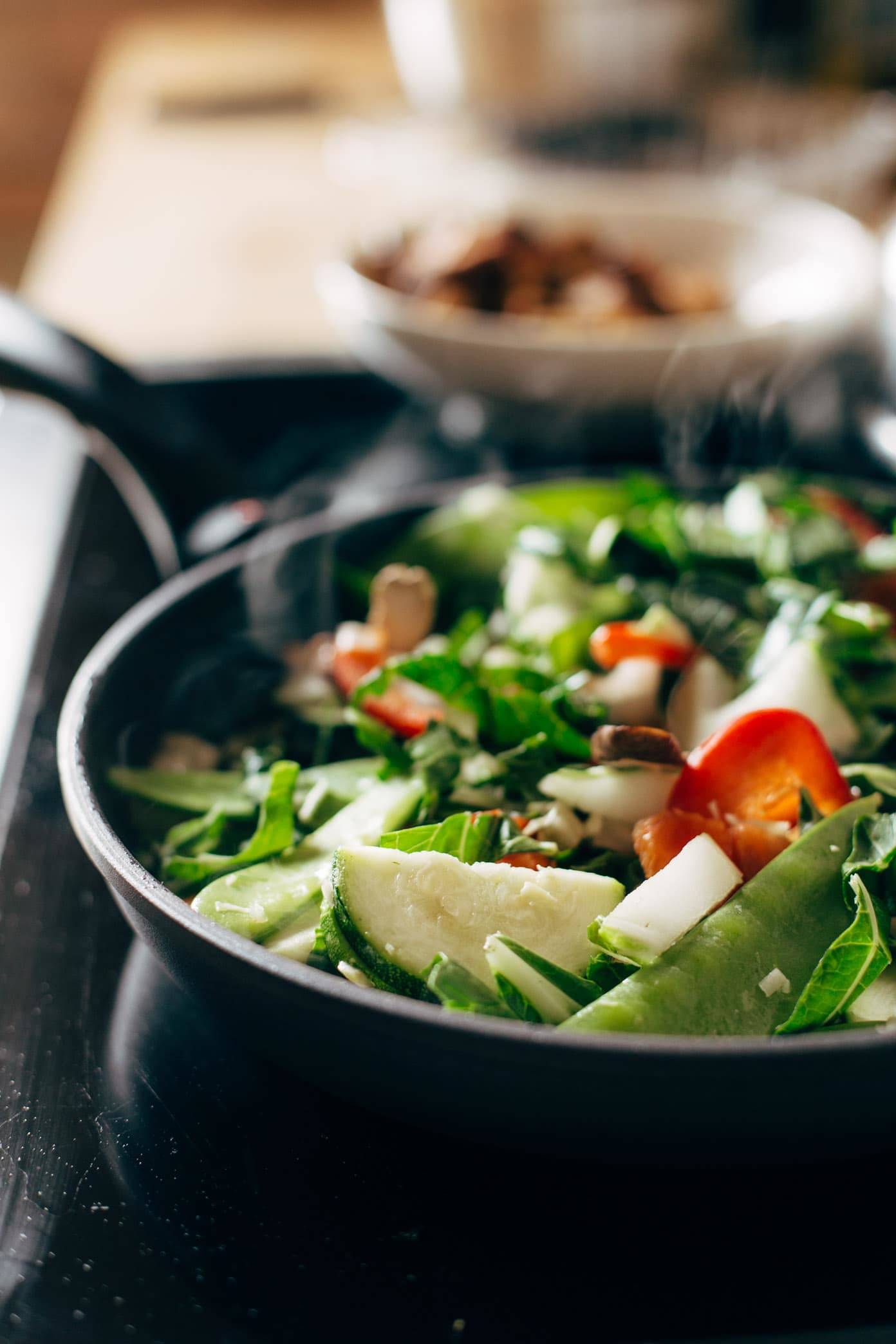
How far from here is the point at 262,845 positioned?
86cm

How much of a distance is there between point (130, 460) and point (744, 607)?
2.06 ft

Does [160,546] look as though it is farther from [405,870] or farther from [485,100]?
[485,100]

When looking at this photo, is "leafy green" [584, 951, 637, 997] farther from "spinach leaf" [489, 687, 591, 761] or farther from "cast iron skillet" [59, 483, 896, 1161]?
"spinach leaf" [489, 687, 591, 761]

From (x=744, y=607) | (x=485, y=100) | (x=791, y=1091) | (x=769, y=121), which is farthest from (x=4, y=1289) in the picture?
(x=769, y=121)

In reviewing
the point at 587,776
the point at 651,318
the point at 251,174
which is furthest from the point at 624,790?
the point at 251,174

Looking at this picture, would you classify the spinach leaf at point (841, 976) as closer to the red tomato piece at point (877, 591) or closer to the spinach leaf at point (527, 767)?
the spinach leaf at point (527, 767)

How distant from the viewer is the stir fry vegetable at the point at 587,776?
69 centimetres

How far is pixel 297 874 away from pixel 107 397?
574 millimetres

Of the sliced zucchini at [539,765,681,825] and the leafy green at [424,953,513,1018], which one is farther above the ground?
the leafy green at [424,953,513,1018]

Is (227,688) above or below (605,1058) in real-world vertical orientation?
below

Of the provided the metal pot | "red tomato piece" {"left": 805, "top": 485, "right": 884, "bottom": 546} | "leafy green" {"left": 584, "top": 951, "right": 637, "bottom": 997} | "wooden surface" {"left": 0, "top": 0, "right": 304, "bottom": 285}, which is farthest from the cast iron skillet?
"wooden surface" {"left": 0, "top": 0, "right": 304, "bottom": 285}

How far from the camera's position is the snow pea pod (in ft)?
2.13

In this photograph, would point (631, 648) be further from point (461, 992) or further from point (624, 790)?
point (461, 992)

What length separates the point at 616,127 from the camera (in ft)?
9.09
